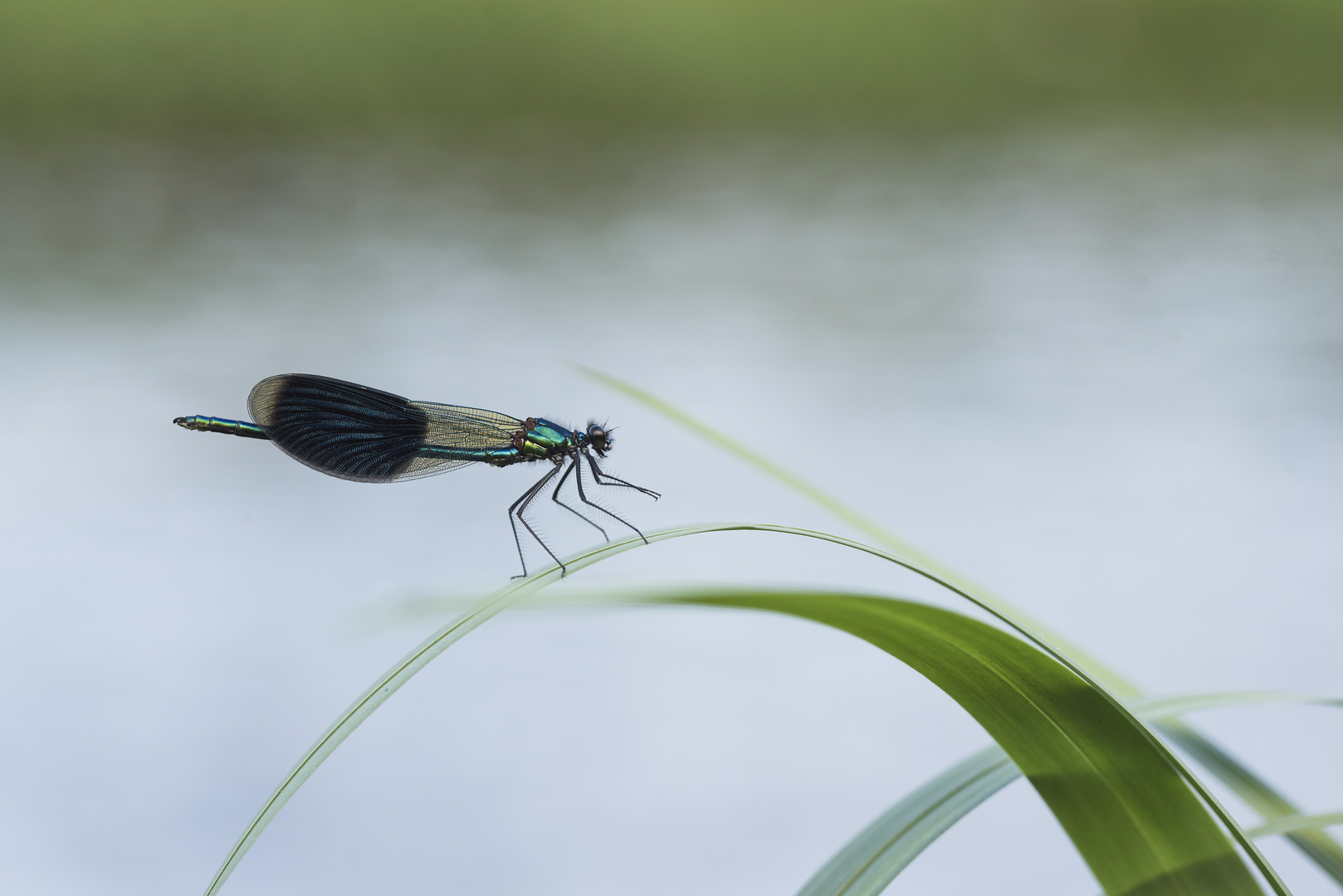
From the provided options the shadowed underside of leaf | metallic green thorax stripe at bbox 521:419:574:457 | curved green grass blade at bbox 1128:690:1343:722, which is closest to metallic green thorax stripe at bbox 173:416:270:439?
metallic green thorax stripe at bbox 521:419:574:457

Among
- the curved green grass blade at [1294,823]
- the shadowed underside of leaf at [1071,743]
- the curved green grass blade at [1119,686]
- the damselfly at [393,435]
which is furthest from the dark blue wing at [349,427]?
the curved green grass blade at [1294,823]

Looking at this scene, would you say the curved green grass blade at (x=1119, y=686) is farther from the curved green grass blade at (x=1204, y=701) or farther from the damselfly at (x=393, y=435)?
the damselfly at (x=393, y=435)

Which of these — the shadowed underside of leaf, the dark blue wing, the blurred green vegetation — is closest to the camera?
the shadowed underside of leaf

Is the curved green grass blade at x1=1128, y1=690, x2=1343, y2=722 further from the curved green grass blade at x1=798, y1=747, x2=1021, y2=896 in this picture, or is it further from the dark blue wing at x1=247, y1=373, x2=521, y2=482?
the dark blue wing at x1=247, y1=373, x2=521, y2=482

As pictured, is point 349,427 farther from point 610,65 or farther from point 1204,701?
point 610,65

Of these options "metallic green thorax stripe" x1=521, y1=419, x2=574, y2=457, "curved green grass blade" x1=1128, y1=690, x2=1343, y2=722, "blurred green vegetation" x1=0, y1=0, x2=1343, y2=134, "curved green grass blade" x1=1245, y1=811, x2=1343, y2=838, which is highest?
"blurred green vegetation" x1=0, y1=0, x2=1343, y2=134

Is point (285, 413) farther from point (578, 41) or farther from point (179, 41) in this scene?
point (179, 41)

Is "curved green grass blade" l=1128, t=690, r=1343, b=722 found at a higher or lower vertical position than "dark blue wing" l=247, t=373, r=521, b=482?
lower
